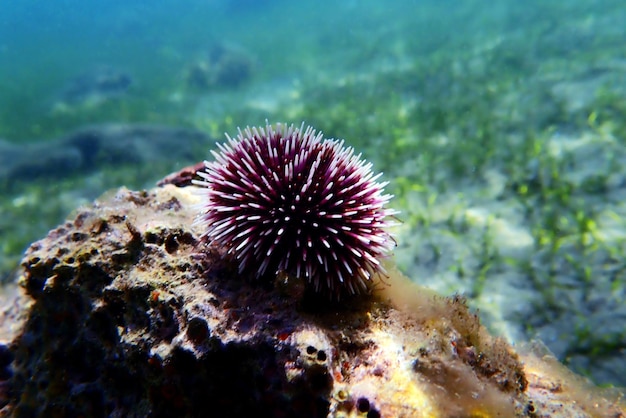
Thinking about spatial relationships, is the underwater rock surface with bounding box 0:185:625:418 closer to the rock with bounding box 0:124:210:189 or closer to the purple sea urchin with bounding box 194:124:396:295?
the purple sea urchin with bounding box 194:124:396:295

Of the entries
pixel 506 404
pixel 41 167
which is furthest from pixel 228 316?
pixel 41 167

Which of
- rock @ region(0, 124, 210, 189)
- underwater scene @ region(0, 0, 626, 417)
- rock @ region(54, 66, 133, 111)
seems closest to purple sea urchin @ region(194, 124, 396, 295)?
underwater scene @ region(0, 0, 626, 417)

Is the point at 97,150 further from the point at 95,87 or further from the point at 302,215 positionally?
the point at 95,87

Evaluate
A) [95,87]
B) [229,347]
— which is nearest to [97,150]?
[229,347]

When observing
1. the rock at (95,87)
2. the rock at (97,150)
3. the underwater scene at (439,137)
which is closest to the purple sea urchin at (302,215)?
the underwater scene at (439,137)

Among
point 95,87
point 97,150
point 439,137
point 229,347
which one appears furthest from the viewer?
point 95,87
